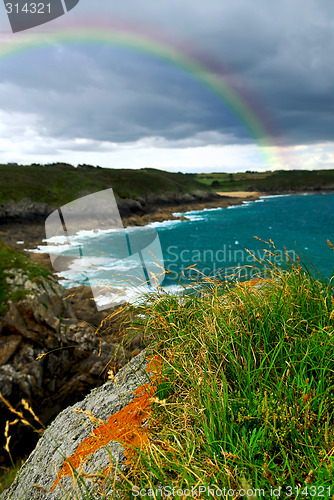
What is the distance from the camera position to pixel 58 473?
247 centimetres

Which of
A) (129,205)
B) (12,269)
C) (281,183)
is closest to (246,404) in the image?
(12,269)

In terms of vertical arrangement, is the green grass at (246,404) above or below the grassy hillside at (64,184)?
below

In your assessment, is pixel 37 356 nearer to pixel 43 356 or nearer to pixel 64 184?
pixel 43 356

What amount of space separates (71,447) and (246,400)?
5.93ft

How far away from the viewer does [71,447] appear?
2770 millimetres

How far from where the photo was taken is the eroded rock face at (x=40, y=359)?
754 cm

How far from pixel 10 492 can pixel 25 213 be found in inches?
2558

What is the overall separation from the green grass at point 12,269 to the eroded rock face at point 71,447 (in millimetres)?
6156

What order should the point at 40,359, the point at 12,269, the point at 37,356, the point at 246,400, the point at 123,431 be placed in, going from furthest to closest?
the point at 12,269
the point at 37,356
the point at 40,359
the point at 123,431
the point at 246,400

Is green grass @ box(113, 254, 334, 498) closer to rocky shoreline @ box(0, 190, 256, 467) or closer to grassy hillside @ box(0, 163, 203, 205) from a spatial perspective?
rocky shoreline @ box(0, 190, 256, 467)

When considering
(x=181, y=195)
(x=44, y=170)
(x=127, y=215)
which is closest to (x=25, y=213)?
(x=127, y=215)

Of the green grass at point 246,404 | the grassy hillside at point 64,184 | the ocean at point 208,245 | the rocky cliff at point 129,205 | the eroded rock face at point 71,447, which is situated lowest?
the ocean at point 208,245

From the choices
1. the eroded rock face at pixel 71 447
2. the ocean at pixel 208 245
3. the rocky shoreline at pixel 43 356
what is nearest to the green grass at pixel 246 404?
the eroded rock face at pixel 71 447

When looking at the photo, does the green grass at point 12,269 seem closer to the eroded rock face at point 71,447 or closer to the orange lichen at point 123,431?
the eroded rock face at point 71,447
